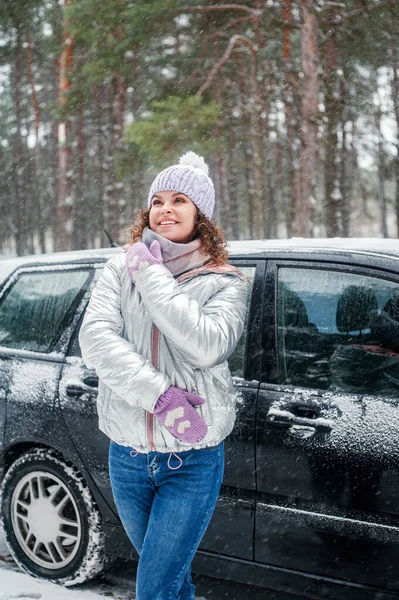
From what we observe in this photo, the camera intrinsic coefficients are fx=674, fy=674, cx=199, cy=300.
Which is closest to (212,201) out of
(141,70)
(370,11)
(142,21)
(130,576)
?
(130,576)

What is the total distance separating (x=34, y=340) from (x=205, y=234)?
6.03 feet

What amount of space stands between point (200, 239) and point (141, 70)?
1627 centimetres

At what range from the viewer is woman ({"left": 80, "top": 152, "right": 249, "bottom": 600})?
216 cm

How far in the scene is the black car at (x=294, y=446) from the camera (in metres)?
2.79

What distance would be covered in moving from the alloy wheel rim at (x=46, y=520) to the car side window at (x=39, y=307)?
2.48ft

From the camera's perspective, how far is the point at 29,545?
3727 millimetres

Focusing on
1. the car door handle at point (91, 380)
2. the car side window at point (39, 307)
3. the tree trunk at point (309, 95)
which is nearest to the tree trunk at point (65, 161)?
the tree trunk at point (309, 95)

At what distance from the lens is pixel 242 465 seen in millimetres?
3057

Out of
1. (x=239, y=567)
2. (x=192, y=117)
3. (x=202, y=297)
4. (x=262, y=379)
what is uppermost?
(x=192, y=117)

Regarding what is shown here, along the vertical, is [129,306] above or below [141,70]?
below

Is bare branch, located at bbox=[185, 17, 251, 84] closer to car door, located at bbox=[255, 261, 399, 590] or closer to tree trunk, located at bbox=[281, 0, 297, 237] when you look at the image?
tree trunk, located at bbox=[281, 0, 297, 237]

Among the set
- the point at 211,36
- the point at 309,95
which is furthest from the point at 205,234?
the point at 211,36

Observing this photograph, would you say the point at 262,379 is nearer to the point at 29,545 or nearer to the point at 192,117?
the point at 29,545

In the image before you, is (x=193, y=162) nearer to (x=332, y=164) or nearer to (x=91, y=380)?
(x=91, y=380)
